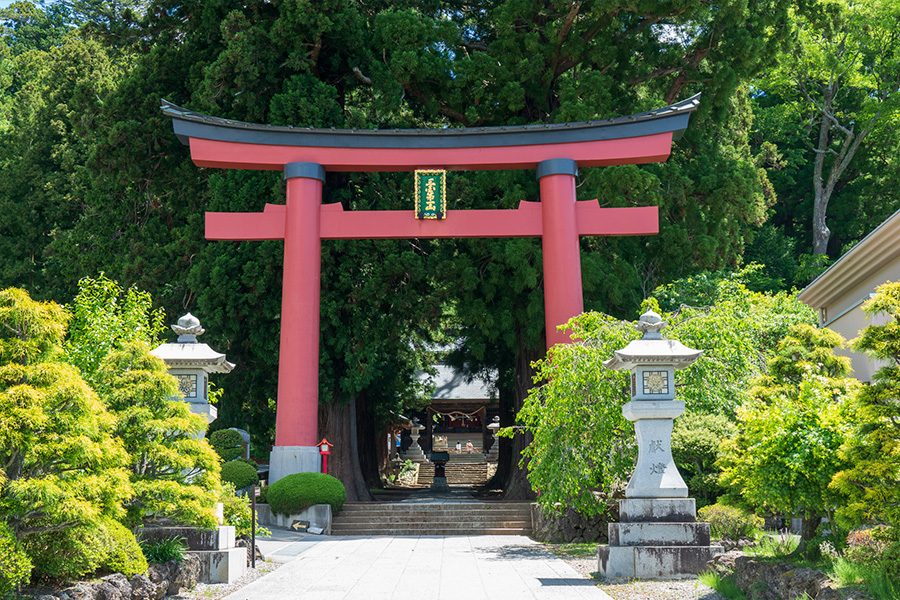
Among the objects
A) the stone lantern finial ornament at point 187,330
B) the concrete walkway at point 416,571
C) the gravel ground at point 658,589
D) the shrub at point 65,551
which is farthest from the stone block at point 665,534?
the stone lantern finial ornament at point 187,330

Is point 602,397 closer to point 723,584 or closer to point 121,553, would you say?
point 723,584

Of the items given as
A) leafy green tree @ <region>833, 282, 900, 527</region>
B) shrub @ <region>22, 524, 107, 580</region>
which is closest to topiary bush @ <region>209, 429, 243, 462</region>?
shrub @ <region>22, 524, 107, 580</region>

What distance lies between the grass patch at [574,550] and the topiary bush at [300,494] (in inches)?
168

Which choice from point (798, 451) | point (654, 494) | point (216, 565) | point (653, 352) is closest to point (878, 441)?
point (798, 451)

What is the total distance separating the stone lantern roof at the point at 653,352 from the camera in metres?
9.16

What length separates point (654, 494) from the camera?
8852mm

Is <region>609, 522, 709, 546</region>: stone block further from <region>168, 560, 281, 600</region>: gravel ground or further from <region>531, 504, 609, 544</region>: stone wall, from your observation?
<region>168, 560, 281, 600</region>: gravel ground

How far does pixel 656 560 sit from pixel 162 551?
521cm

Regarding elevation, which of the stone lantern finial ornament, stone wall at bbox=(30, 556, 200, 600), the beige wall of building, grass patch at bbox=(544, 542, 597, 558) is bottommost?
grass patch at bbox=(544, 542, 597, 558)

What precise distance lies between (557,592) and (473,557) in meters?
3.00

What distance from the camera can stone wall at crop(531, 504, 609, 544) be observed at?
12156 mm

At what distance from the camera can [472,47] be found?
20250 mm

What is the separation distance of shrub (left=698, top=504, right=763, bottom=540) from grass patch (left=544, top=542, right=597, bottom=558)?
1817 mm

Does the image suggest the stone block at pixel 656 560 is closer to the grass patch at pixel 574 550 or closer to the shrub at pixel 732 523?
the shrub at pixel 732 523
